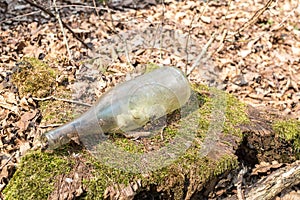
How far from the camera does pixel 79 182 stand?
2529 millimetres

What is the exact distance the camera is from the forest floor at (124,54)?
325 centimetres

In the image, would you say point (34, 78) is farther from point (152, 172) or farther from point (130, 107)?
point (152, 172)

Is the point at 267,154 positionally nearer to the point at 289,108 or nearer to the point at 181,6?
the point at 289,108

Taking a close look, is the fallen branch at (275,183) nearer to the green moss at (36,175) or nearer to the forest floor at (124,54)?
the forest floor at (124,54)

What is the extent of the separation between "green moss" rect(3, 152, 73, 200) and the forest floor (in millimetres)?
153

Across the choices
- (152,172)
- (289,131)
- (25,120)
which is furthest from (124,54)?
(152,172)

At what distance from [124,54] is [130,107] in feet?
6.20

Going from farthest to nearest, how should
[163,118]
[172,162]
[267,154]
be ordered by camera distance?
1. [267,154]
2. [163,118]
3. [172,162]

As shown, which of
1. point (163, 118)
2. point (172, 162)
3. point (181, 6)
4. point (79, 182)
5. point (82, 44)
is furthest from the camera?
point (181, 6)

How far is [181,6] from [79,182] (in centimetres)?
408

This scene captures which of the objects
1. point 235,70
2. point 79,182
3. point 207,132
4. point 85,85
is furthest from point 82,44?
point 79,182

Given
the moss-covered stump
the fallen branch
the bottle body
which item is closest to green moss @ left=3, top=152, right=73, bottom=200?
the moss-covered stump

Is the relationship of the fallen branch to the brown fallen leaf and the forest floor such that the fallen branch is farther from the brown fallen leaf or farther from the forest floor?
the brown fallen leaf

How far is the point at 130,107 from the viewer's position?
9.32 ft
